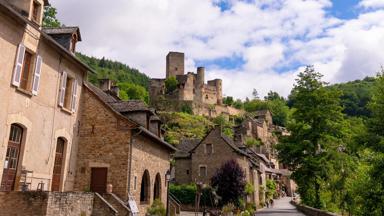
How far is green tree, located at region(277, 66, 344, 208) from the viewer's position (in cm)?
2759

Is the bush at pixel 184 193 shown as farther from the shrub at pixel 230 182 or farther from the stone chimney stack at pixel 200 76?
the stone chimney stack at pixel 200 76

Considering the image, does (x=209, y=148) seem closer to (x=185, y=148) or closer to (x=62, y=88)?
(x=185, y=148)

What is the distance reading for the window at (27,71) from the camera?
13673 mm

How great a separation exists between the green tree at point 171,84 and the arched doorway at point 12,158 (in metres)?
93.6

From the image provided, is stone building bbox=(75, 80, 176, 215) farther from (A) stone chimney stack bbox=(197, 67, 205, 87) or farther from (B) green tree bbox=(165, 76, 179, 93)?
(A) stone chimney stack bbox=(197, 67, 205, 87)

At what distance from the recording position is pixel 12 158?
13609 millimetres

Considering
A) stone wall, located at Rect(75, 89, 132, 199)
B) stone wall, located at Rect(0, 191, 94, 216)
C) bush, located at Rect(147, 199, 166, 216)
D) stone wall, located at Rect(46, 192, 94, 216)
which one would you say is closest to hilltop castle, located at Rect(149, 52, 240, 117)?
bush, located at Rect(147, 199, 166, 216)

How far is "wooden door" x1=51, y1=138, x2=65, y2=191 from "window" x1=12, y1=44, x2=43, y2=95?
3331 millimetres

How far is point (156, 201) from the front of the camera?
68.9 feet

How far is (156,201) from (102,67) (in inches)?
5566

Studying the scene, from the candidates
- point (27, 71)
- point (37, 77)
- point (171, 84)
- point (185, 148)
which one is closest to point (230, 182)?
point (185, 148)

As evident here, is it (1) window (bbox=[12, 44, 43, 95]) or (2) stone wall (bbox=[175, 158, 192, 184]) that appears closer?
(1) window (bbox=[12, 44, 43, 95])

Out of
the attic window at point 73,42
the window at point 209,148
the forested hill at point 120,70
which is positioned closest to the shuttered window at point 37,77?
the attic window at point 73,42

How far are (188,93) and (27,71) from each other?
91.3 meters
